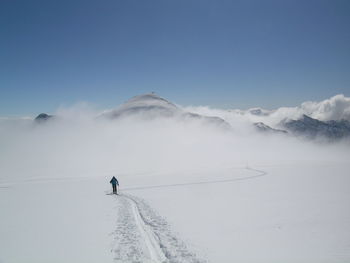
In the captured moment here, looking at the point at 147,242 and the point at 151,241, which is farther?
the point at 151,241

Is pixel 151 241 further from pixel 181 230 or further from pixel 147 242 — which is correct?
pixel 181 230

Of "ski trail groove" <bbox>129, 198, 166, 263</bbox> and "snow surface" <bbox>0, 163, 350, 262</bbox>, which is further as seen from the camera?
"snow surface" <bbox>0, 163, 350, 262</bbox>

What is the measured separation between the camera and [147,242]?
38.7 feet

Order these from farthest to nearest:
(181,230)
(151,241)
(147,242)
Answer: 1. (181,230)
2. (151,241)
3. (147,242)

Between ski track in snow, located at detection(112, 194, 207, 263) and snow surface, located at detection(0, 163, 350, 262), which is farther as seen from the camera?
snow surface, located at detection(0, 163, 350, 262)

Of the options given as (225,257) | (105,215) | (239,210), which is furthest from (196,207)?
(225,257)

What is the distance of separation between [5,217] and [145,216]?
8769mm

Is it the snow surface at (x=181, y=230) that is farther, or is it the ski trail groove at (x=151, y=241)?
the snow surface at (x=181, y=230)

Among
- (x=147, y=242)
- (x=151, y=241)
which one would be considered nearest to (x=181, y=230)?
(x=151, y=241)

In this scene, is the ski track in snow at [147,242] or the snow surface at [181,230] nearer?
the ski track in snow at [147,242]

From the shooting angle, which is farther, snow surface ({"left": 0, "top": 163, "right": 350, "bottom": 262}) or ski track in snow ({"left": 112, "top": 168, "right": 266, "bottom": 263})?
snow surface ({"left": 0, "top": 163, "right": 350, "bottom": 262})

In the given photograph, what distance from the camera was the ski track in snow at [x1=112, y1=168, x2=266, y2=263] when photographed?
10.1m

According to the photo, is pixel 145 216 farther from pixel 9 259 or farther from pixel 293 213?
pixel 293 213

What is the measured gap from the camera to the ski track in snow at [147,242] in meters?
10.1
